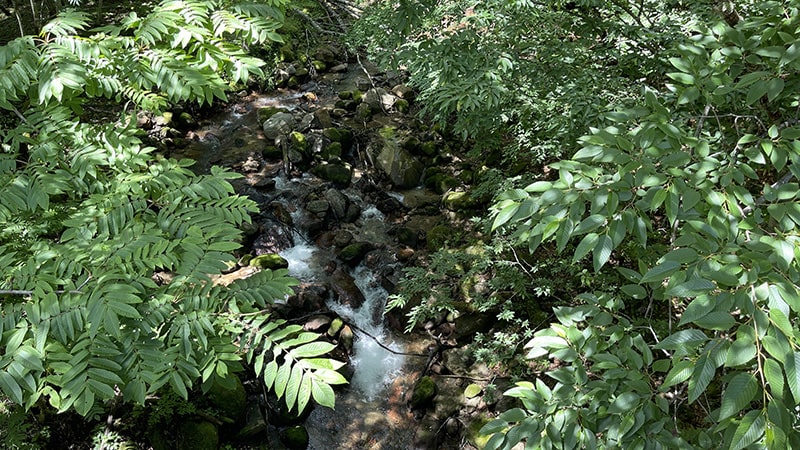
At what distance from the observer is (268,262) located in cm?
764

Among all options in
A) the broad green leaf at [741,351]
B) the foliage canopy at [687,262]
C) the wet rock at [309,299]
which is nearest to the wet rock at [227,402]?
the wet rock at [309,299]

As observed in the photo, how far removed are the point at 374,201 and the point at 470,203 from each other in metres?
2.11

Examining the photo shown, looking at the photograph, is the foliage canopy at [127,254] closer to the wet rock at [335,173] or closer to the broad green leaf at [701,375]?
the broad green leaf at [701,375]

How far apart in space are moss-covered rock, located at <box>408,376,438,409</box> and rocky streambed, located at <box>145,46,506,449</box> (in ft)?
0.06

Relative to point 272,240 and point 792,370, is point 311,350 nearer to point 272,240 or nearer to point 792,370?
point 792,370

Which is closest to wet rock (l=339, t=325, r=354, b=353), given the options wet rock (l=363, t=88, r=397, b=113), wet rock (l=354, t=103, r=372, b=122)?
wet rock (l=354, t=103, r=372, b=122)

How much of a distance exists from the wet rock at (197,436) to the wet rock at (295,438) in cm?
81

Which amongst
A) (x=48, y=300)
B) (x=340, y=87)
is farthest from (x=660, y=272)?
(x=340, y=87)

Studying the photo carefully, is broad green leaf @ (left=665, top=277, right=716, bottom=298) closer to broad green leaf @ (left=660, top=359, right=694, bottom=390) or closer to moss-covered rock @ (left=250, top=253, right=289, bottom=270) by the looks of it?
broad green leaf @ (left=660, top=359, right=694, bottom=390)

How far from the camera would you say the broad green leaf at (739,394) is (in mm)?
1380

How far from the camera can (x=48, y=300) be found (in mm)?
1943

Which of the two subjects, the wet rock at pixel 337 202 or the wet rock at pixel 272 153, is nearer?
the wet rock at pixel 337 202

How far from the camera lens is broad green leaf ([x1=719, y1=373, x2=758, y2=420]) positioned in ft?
4.53

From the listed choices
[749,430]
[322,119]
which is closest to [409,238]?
[322,119]
